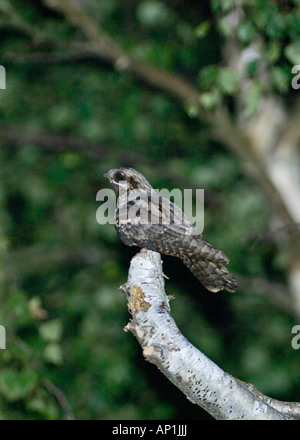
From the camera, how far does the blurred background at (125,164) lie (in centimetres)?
633

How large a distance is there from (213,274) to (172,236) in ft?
0.95

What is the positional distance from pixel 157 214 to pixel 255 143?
2601mm

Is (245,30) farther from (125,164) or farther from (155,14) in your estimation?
(155,14)

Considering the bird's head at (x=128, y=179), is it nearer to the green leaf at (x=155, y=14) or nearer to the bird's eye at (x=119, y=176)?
the bird's eye at (x=119, y=176)

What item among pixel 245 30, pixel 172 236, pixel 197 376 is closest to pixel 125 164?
pixel 245 30

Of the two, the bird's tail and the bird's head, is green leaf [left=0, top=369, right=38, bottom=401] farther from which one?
the bird's tail

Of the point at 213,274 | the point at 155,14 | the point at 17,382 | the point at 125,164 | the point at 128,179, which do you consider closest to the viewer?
the point at 213,274

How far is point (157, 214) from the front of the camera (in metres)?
3.81

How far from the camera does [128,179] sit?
4188 millimetres

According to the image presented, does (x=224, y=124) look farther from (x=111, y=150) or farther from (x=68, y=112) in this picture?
(x=68, y=112)

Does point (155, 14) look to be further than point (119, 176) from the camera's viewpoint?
Yes

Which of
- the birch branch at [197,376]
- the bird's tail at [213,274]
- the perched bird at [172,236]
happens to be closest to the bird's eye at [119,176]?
the perched bird at [172,236]

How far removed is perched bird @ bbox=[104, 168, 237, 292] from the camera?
3.68m

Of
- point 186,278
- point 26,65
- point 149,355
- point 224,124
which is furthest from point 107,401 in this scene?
point 149,355
